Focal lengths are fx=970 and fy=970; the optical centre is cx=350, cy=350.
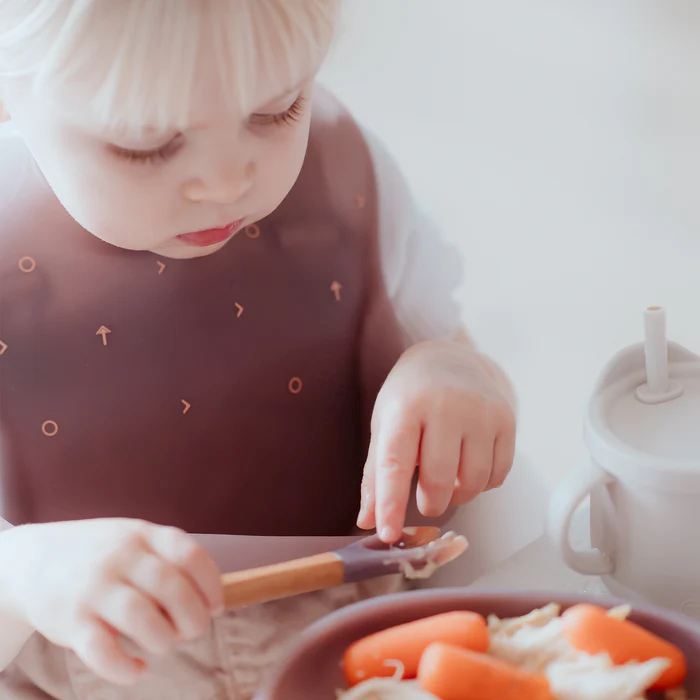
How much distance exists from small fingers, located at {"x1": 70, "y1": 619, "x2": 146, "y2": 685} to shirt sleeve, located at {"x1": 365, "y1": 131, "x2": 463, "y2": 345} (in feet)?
0.88

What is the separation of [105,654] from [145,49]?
238 mm

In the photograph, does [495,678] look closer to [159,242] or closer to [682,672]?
[682,672]

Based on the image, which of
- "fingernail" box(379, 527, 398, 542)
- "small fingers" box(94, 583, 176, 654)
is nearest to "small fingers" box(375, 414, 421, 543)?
"fingernail" box(379, 527, 398, 542)

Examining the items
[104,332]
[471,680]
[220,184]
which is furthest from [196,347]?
[471,680]

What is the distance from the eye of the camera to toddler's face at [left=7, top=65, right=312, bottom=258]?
395 mm

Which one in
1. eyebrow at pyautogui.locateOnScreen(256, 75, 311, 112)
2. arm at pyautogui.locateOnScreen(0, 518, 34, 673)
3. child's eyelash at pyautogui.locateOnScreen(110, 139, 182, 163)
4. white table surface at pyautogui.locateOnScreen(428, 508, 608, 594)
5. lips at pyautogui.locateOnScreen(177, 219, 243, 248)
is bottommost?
white table surface at pyautogui.locateOnScreen(428, 508, 608, 594)

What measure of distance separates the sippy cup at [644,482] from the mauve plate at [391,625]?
6cm

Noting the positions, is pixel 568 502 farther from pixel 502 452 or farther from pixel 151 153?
pixel 151 153

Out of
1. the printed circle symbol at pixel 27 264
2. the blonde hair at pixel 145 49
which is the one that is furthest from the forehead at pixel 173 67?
the printed circle symbol at pixel 27 264

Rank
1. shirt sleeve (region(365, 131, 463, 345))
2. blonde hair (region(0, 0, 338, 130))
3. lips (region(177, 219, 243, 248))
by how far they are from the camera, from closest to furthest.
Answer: blonde hair (region(0, 0, 338, 130)) → lips (region(177, 219, 243, 248)) → shirt sleeve (region(365, 131, 463, 345))

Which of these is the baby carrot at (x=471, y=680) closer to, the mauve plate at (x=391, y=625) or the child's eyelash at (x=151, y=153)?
the mauve plate at (x=391, y=625)

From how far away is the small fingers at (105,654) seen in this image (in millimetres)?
392

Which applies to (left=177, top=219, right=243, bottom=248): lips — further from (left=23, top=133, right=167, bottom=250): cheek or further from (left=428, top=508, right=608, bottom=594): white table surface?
(left=428, top=508, right=608, bottom=594): white table surface

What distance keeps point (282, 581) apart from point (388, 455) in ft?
0.31
